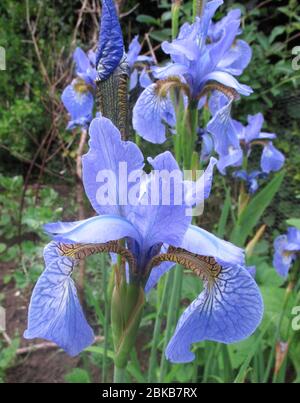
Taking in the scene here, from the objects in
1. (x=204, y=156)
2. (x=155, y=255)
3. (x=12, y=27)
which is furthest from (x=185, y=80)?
(x=12, y=27)

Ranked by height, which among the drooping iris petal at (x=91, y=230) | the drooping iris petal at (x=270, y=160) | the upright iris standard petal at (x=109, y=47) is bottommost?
the drooping iris petal at (x=91, y=230)

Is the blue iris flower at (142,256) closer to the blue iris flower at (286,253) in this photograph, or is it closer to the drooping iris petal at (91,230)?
the drooping iris petal at (91,230)

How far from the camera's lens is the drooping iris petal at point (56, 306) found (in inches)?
21.3

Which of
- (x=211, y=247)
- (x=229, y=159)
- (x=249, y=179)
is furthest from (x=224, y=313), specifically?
(x=249, y=179)

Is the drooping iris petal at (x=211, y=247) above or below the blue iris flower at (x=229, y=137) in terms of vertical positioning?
below

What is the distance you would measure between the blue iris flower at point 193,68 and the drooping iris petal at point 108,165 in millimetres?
474

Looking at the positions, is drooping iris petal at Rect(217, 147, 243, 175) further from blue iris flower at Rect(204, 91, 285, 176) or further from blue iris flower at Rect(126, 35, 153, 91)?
blue iris flower at Rect(126, 35, 153, 91)

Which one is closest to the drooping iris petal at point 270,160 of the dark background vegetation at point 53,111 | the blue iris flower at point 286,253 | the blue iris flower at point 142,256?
the blue iris flower at point 286,253

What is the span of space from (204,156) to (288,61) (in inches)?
52.7

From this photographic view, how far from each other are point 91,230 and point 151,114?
597mm

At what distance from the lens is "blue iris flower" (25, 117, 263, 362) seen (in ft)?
1.77

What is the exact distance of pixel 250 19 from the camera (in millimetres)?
2586
